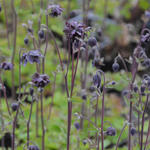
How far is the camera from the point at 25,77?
4.64 metres

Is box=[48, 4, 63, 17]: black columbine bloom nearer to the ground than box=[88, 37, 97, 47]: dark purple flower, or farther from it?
farther from it

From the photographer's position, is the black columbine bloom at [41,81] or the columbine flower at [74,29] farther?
the black columbine bloom at [41,81]

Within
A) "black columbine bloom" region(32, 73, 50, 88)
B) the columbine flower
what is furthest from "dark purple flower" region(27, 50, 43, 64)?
the columbine flower

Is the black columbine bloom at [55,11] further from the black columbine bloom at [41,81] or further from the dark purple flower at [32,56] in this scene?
the black columbine bloom at [41,81]

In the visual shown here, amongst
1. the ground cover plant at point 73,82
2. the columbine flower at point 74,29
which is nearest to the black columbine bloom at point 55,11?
the ground cover plant at point 73,82

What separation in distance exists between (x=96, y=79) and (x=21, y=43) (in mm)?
3007

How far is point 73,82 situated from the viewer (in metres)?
1.76

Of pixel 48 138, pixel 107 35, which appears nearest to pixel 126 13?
pixel 107 35

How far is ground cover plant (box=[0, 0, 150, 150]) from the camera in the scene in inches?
74.4

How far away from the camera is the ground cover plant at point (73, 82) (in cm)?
189

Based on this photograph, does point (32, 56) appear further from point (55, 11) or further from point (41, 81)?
point (55, 11)

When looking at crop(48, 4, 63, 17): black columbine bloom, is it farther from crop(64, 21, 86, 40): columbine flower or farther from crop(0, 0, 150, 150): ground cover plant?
crop(64, 21, 86, 40): columbine flower

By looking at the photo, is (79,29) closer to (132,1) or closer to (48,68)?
(48,68)

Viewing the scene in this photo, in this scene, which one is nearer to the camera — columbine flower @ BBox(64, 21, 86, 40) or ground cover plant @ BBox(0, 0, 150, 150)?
columbine flower @ BBox(64, 21, 86, 40)
